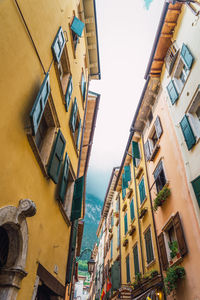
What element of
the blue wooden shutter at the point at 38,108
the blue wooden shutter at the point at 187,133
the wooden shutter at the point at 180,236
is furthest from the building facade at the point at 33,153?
the blue wooden shutter at the point at 187,133

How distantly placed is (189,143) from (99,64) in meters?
9.03

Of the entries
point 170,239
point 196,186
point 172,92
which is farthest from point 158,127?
point 170,239

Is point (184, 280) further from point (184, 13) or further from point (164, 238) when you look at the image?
point (184, 13)

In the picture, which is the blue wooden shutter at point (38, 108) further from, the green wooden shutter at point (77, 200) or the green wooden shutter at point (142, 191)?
the green wooden shutter at point (142, 191)

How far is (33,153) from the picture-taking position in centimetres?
512

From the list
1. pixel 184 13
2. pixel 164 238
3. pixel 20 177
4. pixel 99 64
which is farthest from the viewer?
pixel 99 64

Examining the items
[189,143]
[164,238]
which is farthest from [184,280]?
[189,143]

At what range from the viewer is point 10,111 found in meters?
4.04

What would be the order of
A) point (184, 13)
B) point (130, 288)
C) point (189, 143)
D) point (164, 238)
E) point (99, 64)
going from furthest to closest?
point (99, 64), point (130, 288), point (184, 13), point (164, 238), point (189, 143)

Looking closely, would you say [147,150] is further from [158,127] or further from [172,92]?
[172,92]

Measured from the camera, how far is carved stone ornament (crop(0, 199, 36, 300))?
12.7ft

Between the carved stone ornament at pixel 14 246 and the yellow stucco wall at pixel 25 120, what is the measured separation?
0.19 metres

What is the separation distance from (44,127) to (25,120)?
224 cm

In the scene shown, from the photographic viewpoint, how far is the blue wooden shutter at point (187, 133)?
8.59 metres
